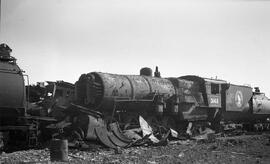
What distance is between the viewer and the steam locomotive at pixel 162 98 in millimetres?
14962

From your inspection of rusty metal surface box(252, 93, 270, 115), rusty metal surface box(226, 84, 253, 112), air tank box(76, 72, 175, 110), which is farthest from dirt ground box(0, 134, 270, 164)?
rusty metal surface box(252, 93, 270, 115)

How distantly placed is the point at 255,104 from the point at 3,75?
19.0 metres

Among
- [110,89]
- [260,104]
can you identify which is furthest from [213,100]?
[110,89]

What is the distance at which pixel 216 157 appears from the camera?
10742mm

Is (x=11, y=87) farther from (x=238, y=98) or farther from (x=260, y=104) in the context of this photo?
(x=260, y=104)

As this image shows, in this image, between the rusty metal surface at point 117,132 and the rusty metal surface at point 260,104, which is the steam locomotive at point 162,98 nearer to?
the rusty metal surface at point 117,132

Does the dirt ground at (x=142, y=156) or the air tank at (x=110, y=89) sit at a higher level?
the air tank at (x=110, y=89)

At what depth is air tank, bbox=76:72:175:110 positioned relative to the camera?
14742 mm

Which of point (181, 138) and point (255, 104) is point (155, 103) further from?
point (255, 104)

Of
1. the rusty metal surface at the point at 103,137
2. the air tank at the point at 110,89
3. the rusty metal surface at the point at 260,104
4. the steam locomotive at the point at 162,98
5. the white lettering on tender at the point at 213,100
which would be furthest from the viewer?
the rusty metal surface at the point at 260,104

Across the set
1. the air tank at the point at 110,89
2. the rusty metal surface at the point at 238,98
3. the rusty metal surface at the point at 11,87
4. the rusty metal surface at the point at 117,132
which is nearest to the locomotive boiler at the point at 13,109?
the rusty metal surface at the point at 11,87

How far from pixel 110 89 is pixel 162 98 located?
296 cm

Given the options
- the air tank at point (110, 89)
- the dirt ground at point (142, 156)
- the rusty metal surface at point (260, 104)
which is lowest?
the dirt ground at point (142, 156)

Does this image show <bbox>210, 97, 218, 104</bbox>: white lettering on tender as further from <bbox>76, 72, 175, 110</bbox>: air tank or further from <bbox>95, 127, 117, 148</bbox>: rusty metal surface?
<bbox>95, 127, 117, 148</bbox>: rusty metal surface
